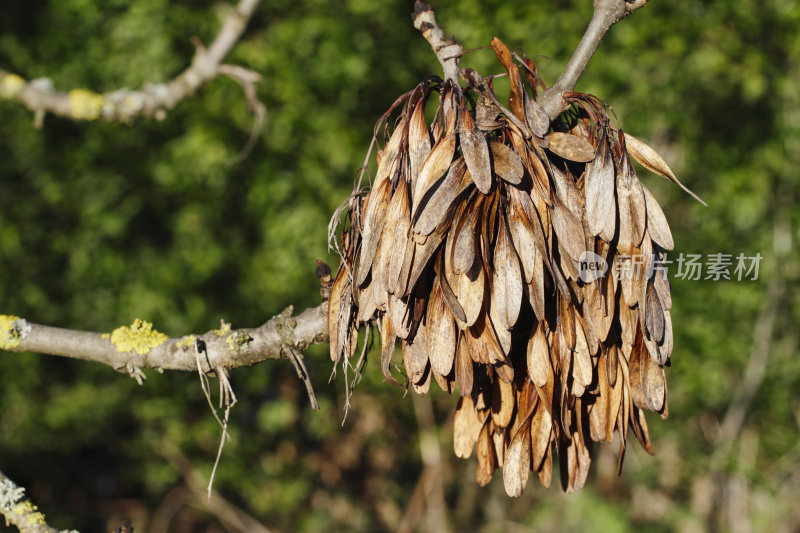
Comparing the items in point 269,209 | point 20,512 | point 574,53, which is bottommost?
point 20,512

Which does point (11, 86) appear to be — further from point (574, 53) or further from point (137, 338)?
point (574, 53)

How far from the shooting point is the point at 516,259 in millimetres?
769

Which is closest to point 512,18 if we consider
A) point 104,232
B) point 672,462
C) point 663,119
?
point 663,119

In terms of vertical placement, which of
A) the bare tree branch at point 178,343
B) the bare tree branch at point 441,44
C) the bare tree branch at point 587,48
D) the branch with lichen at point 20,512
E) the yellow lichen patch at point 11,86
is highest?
the yellow lichen patch at point 11,86

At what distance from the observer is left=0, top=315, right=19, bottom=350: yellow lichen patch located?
112 centimetres

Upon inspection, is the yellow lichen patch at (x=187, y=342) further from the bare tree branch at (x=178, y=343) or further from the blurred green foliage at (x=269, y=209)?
the blurred green foliage at (x=269, y=209)

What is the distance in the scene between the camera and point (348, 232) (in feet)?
3.05

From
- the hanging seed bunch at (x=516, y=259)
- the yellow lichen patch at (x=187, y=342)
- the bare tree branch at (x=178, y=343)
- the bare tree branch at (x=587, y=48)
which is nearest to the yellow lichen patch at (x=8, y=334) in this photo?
the bare tree branch at (x=178, y=343)

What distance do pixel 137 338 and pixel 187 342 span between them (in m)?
0.10

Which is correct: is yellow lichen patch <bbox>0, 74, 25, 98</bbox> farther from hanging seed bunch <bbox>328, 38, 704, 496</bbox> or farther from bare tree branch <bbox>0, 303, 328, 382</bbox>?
hanging seed bunch <bbox>328, 38, 704, 496</bbox>

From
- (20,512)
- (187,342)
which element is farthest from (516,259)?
(20,512)

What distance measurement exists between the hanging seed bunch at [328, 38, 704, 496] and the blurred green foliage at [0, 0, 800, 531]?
172 cm

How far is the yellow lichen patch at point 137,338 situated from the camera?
1.06 m

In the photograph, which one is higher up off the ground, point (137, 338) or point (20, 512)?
point (137, 338)
